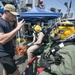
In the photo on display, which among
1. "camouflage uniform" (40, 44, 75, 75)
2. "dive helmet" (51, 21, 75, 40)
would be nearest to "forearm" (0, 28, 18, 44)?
"dive helmet" (51, 21, 75, 40)

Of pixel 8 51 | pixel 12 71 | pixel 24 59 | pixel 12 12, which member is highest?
pixel 12 12

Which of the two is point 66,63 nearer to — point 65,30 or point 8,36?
point 65,30

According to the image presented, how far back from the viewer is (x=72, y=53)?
2594 millimetres

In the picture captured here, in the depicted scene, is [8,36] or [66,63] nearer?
[66,63]

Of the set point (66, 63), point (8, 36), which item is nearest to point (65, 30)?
point (66, 63)

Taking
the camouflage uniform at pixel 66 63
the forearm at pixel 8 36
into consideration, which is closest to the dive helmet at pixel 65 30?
the camouflage uniform at pixel 66 63

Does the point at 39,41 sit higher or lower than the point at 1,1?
lower

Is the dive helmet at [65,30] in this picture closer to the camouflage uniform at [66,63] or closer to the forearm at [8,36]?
the camouflage uniform at [66,63]

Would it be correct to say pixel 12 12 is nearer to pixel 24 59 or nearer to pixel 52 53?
pixel 52 53

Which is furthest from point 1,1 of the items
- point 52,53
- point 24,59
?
point 52,53

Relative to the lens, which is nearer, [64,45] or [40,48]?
[64,45]

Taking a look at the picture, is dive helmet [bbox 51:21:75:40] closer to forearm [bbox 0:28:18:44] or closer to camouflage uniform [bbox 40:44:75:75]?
camouflage uniform [bbox 40:44:75:75]

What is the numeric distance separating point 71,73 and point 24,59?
477 centimetres

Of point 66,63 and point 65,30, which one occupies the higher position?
point 65,30
